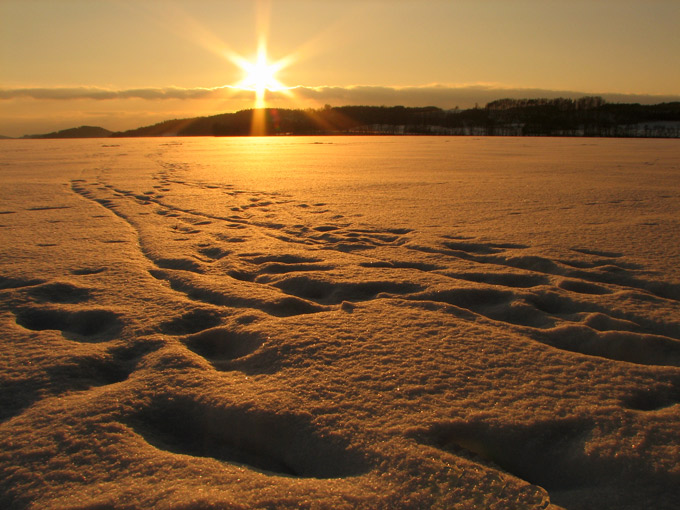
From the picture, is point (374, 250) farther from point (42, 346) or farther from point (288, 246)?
point (42, 346)

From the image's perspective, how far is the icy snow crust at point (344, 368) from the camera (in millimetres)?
832

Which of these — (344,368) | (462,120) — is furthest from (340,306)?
(462,120)

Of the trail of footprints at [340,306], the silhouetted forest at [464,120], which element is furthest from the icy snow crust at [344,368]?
the silhouetted forest at [464,120]

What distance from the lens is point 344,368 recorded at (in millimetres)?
1209

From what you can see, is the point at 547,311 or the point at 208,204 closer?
the point at 547,311

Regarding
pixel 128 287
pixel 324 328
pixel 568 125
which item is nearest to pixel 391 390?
pixel 324 328

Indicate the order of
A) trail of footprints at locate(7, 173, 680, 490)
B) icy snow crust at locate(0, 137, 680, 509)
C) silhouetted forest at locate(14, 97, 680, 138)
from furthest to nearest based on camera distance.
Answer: silhouetted forest at locate(14, 97, 680, 138) → trail of footprints at locate(7, 173, 680, 490) → icy snow crust at locate(0, 137, 680, 509)

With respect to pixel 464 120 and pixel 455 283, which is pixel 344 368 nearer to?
pixel 455 283

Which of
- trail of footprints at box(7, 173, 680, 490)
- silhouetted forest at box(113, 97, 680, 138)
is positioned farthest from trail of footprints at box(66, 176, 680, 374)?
silhouetted forest at box(113, 97, 680, 138)

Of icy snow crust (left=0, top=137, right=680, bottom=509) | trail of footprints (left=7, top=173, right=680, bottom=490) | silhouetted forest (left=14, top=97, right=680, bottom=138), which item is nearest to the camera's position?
icy snow crust (left=0, top=137, right=680, bottom=509)

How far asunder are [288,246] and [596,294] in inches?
60.7

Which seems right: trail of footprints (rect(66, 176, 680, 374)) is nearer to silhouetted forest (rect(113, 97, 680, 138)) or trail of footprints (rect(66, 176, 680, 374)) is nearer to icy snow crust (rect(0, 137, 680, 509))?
icy snow crust (rect(0, 137, 680, 509))

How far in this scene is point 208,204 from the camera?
394 centimetres

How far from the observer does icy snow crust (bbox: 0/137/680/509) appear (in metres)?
0.83
